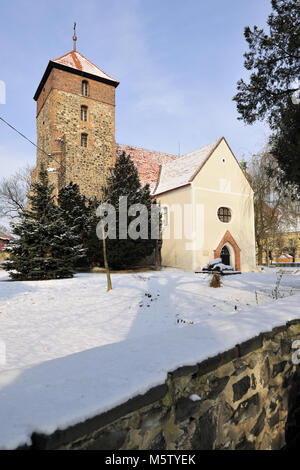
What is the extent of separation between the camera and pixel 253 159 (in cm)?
2447

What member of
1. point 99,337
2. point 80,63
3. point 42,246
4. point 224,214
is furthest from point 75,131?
point 99,337

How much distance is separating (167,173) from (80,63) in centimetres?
1143

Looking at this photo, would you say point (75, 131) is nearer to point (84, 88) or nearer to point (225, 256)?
point (84, 88)

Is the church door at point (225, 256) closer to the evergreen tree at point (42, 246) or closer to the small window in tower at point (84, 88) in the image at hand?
the evergreen tree at point (42, 246)

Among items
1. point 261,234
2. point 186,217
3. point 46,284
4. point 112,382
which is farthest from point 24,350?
point 261,234

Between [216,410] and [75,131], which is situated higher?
[75,131]

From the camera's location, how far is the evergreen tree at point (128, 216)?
52.5ft

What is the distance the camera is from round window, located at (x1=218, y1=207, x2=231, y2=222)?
19.7 meters

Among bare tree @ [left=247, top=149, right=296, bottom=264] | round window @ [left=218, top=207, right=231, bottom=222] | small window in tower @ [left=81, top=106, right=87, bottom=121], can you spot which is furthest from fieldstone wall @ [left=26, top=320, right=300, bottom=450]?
bare tree @ [left=247, top=149, right=296, bottom=264]

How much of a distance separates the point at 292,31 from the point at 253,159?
17594 millimetres

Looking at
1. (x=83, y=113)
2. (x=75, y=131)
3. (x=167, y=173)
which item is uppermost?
(x=83, y=113)

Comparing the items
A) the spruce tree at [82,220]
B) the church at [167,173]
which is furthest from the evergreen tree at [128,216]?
the church at [167,173]

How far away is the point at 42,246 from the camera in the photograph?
1291cm

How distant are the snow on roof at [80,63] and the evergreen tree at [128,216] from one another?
855 centimetres
